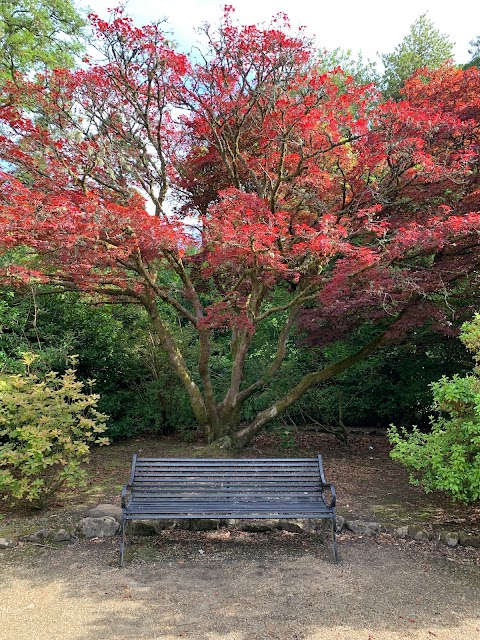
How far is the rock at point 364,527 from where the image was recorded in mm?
3707

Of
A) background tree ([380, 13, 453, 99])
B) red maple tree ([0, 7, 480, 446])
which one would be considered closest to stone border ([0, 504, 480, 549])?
red maple tree ([0, 7, 480, 446])

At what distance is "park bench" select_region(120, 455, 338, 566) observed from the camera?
329cm

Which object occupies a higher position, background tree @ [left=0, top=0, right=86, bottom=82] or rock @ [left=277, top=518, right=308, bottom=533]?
background tree @ [left=0, top=0, right=86, bottom=82]

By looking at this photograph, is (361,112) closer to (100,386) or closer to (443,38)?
(100,386)

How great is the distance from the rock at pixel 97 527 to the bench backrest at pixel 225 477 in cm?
40

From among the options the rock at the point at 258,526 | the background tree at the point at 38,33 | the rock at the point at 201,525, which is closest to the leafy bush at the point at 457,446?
the rock at the point at 258,526

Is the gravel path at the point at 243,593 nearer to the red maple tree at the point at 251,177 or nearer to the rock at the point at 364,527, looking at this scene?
the rock at the point at 364,527

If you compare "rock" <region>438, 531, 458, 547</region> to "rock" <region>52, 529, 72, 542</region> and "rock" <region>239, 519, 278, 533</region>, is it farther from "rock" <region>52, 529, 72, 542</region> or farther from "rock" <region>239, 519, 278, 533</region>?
"rock" <region>52, 529, 72, 542</region>

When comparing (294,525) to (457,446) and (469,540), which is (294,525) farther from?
(457,446)

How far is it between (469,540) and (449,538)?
0.14 meters

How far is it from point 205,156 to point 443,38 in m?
19.0

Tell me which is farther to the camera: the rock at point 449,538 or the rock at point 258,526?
the rock at point 258,526

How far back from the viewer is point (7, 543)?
3.47 meters

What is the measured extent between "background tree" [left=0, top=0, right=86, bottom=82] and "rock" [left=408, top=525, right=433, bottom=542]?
11719 mm
